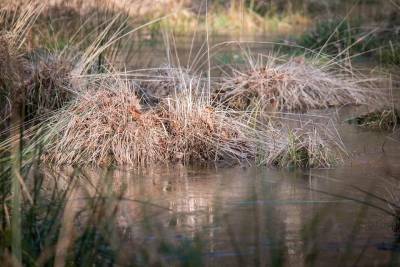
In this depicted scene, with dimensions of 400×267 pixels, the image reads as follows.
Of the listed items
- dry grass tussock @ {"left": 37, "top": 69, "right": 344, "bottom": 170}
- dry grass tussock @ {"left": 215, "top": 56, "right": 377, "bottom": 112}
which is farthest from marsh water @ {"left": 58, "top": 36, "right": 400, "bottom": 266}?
dry grass tussock @ {"left": 215, "top": 56, "right": 377, "bottom": 112}

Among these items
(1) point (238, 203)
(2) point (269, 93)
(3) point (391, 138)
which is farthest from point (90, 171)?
(2) point (269, 93)

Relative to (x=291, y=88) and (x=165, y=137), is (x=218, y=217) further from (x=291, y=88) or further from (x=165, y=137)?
(x=291, y=88)

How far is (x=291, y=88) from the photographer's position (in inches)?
354

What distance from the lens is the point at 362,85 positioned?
9781mm

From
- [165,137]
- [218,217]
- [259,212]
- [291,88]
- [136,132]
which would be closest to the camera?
[218,217]

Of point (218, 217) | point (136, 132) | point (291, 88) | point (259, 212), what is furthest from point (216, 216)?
point (291, 88)

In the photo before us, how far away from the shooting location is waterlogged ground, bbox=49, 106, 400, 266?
4.02 m

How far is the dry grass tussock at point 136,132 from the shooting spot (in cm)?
637

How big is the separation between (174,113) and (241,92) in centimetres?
214

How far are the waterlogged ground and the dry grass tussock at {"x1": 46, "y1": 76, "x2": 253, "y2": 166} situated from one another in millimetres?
237

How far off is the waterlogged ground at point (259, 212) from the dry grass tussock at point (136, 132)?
237 millimetres

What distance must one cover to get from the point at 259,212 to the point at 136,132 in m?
1.75

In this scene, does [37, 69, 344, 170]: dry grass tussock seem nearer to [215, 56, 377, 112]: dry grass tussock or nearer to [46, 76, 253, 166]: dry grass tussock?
[46, 76, 253, 166]: dry grass tussock

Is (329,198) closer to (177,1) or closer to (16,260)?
(16,260)
